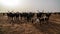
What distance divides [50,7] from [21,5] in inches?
83.8

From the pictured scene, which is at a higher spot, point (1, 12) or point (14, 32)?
point (1, 12)

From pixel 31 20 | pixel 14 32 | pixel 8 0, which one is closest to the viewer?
pixel 14 32

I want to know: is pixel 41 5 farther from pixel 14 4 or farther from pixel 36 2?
pixel 14 4

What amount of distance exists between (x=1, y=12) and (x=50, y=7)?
358 centimetres

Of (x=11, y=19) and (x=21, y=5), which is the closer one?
(x=11, y=19)

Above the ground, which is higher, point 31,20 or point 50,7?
point 50,7

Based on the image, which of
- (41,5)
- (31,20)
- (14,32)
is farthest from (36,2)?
(14,32)

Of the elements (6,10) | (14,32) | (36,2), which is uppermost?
(36,2)

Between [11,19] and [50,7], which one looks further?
[50,7]

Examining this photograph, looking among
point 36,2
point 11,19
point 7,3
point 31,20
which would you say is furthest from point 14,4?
point 31,20

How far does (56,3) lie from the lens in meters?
8.26

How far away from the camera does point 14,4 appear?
8242mm

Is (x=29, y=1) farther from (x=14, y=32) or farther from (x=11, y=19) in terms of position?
(x=14, y=32)

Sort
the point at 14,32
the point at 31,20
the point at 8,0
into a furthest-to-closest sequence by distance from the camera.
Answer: the point at 8,0 → the point at 31,20 → the point at 14,32
